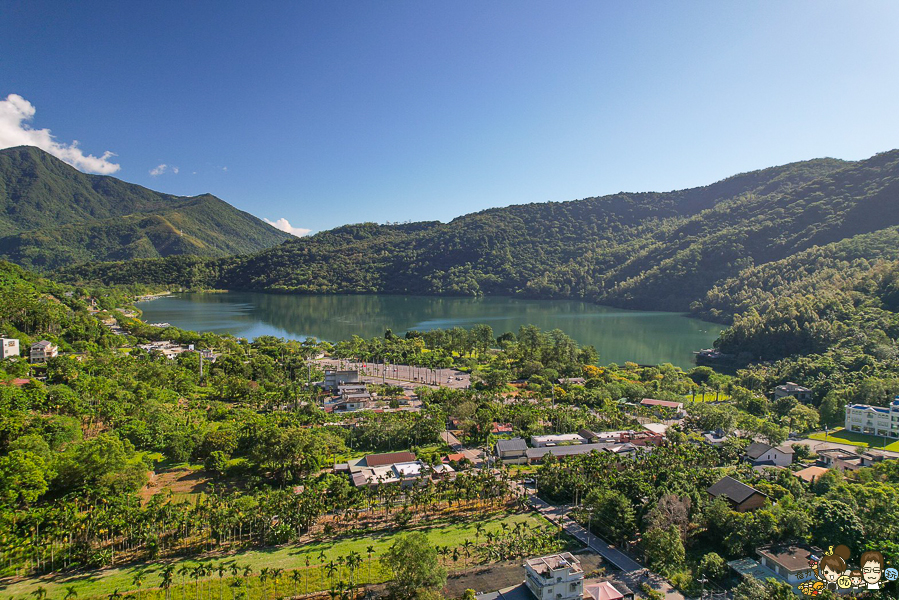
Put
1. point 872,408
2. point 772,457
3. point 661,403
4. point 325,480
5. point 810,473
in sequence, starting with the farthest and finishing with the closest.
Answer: point 661,403, point 872,408, point 772,457, point 810,473, point 325,480

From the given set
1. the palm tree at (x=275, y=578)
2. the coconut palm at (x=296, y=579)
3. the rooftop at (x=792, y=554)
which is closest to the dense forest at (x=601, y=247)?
the rooftop at (x=792, y=554)

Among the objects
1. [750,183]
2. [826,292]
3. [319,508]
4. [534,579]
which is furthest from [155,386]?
[750,183]

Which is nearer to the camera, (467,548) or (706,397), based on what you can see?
(467,548)

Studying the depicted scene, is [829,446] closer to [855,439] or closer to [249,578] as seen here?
[855,439]

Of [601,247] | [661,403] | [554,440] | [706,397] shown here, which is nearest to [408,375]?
[554,440]

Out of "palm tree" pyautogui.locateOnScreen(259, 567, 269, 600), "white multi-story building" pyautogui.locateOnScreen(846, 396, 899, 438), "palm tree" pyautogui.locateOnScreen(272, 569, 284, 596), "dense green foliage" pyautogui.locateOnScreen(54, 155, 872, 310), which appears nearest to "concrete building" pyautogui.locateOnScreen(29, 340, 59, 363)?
"palm tree" pyautogui.locateOnScreen(259, 567, 269, 600)

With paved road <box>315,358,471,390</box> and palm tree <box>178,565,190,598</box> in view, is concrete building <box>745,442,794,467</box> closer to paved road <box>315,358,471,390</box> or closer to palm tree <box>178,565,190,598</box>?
paved road <box>315,358,471,390</box>

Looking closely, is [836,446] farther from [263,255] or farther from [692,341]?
[263,255]

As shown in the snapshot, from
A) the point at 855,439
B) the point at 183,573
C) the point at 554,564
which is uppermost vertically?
the point at 554,564
